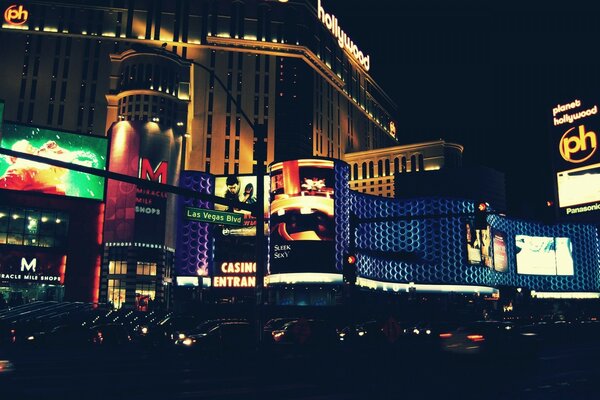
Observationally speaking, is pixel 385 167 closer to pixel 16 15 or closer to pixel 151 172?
pixel 16 15

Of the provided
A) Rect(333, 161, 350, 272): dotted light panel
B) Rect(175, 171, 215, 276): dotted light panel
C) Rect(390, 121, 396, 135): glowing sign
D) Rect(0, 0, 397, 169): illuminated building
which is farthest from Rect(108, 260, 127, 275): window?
Rect(390, 121, 396, 135): glowing sign

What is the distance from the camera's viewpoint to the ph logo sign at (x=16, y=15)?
115500mm

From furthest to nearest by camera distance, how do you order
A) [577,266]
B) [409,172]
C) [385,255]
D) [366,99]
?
[366,99] < [409,172] < [577,266] < [385,255]

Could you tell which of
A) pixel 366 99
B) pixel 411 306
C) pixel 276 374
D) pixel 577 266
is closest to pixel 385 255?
pixel 276 374

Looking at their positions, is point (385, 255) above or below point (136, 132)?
below

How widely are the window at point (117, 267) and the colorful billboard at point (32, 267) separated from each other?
17.8ft

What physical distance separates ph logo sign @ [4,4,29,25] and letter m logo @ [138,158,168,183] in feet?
224

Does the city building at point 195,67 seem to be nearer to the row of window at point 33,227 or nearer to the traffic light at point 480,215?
the row of window at point 33,227

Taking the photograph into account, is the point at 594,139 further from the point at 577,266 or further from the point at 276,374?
the point at 577,266

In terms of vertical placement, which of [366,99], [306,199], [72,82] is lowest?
[306,199]

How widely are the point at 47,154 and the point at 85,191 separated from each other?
5768 millimetres

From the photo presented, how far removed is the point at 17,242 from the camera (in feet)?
203

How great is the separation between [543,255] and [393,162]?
56.6m

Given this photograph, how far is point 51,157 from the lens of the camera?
64.6m
